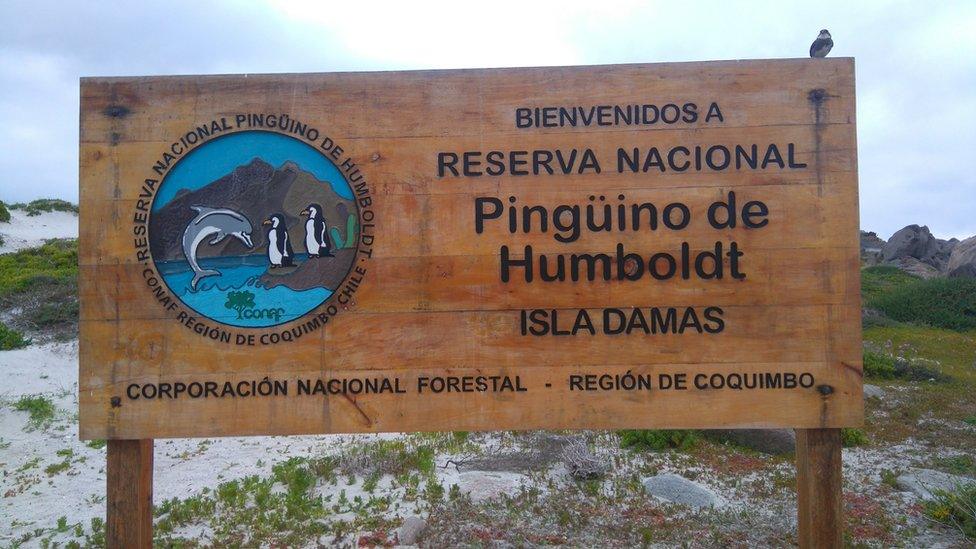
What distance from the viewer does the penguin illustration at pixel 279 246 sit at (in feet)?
11.5

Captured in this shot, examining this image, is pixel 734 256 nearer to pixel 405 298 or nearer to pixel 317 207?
pixel 405 298

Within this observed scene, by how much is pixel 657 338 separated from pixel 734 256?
620 mm

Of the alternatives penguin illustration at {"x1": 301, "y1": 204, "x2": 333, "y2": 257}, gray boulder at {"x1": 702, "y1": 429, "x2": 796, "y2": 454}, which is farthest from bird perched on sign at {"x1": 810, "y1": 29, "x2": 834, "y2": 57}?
gray boulder at {"x1": 702, "y1": 429, "x2": 796, "y2": 454}

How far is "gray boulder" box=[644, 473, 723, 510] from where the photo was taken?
5.77 metres

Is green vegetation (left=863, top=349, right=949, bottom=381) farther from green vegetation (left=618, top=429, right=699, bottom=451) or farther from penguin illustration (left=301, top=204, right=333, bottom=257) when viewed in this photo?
penguin illustration (left=301, top=204, right=333, bottom=257)

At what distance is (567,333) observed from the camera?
11.6ft

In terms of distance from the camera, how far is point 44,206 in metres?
31.4

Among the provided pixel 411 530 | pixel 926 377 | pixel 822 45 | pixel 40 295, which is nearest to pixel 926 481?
pixel 822 45

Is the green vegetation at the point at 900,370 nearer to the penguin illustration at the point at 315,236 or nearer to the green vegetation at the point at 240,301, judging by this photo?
the penguin illustration at the point at 315,236

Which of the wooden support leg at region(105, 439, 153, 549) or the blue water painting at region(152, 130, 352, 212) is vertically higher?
the blue water painting at region(152, 130, 352, 212)

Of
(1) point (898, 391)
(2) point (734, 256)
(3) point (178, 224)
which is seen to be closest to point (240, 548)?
(3) point (178, 224)

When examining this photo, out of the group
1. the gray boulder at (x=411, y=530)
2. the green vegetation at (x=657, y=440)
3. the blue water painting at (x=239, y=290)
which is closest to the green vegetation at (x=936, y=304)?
the green vegetation at (x=657, y=440)

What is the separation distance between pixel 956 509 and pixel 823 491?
2.88m

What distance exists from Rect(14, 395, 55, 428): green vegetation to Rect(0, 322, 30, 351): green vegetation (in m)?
2.27
